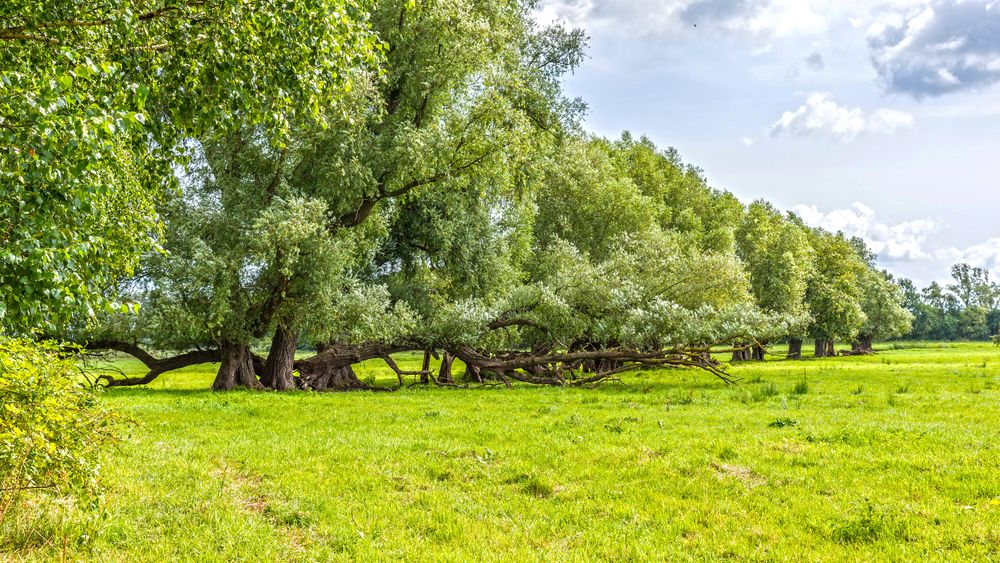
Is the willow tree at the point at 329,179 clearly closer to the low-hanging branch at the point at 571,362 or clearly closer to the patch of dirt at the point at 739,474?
the low-hanging branch at the point at 571,362

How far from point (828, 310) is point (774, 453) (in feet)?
182

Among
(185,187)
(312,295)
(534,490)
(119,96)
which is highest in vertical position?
(185,187)

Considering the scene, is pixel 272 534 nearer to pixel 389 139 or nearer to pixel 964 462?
pixel 964 462

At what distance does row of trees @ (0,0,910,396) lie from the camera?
9.49m

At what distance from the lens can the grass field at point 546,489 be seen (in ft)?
20.2

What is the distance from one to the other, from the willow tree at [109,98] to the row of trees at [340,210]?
2.2 inches

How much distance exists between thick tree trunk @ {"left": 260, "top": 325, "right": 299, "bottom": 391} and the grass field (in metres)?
9.59

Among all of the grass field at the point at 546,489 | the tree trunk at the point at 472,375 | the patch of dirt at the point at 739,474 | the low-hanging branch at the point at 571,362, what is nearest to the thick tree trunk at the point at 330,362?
the low-hanging branch at the point at 571,362

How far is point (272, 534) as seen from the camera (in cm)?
644

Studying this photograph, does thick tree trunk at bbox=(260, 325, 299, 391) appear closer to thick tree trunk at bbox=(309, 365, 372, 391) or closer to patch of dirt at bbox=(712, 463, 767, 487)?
thick tree trunk at bbox=(309, 365, 372, 391)

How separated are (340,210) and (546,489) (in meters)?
17.5

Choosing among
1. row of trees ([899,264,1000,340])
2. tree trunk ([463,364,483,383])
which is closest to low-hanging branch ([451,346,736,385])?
tree trunk ([463,364,483,383])

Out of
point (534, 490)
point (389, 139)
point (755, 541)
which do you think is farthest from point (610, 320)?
point (755, 541)

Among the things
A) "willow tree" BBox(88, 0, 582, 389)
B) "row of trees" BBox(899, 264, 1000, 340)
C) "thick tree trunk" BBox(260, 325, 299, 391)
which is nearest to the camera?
"willow tree" BBox(88, 0, 582, 389)
